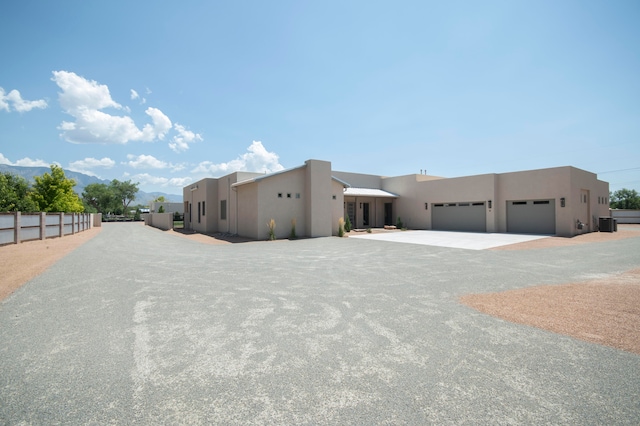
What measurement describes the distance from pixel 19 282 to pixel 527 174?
24.8m

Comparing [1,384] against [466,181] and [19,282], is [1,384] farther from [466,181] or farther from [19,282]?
[466,181]

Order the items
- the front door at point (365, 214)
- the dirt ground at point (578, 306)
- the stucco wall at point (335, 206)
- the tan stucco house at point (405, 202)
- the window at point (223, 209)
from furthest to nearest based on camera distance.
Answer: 1. the front door at point (365, 214)
2. the window at point (223, 209)
3. the stucco wall at point (335, 206)
4. the tan stucco house at point (405, 202)
5. the dirt ground at point (578, 306)

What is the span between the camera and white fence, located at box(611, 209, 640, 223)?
3172 cm

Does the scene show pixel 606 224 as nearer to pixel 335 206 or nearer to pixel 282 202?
pixel 335 206

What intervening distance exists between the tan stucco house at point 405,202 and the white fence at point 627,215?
9750 millimetres

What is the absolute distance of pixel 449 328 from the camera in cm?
424

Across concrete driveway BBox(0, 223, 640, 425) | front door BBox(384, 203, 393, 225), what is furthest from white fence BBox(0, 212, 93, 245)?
front door BBox(384, 203, 393, 225)

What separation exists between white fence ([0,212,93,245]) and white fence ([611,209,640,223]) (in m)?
47.4

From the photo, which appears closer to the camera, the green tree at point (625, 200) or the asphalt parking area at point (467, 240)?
the asphalt parking area at point (467, 240)

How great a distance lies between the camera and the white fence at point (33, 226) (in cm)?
1472

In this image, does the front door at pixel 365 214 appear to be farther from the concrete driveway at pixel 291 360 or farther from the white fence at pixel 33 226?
the white fence at pixel 33 226

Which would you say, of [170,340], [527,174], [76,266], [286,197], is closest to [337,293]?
[170,340]

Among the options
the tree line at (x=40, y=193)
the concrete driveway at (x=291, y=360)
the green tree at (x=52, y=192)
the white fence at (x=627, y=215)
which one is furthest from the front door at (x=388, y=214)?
the green tree at (x=52, y=192)

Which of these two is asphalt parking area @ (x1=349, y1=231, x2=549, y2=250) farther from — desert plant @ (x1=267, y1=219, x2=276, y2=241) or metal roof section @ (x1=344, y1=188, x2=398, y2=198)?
metal roof section @ (x1=344, y1=188, x2=398, y2=198)
